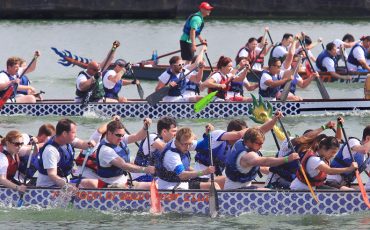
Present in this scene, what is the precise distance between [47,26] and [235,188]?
3006 centimetres

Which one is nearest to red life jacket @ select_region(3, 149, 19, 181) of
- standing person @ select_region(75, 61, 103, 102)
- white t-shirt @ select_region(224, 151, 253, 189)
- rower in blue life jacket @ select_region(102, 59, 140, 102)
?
white t-shirt @ select_region(224, 151, 253, 189)

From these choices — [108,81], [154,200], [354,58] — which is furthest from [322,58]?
[154,200]

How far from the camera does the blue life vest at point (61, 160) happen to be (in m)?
15.9

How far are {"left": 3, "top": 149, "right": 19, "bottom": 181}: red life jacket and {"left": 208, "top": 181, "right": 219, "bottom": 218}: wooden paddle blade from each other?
8.34 feet

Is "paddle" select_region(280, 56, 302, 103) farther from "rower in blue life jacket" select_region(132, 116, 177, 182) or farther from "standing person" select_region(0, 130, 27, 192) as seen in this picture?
"standing person" select_region(0, 130, 27, 192)

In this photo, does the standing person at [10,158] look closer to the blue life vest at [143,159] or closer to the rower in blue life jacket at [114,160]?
the rower in blue life jacket at [114,160]

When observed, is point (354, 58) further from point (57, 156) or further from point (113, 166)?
point (57, 156)

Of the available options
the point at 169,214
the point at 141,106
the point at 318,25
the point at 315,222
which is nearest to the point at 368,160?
the point at 315,222

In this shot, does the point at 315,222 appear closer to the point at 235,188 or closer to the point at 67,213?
the point at 235,188

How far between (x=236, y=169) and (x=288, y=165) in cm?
71

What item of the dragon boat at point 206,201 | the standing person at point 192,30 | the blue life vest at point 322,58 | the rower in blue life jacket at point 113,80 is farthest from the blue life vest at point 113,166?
the blue life vest at point 322,58

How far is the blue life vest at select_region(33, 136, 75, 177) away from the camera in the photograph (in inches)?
627

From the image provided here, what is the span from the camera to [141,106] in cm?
2402

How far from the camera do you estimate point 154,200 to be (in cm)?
1570
